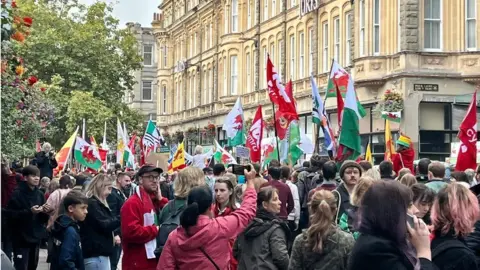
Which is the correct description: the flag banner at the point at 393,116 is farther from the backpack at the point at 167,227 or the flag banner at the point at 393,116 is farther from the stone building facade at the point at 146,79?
the stone building facade at the point at 146,79

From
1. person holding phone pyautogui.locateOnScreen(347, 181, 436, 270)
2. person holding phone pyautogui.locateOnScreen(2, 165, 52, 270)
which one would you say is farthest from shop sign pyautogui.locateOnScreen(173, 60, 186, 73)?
person holding phone pyautogui.locateOnScreen(347, 181, 436, 270)

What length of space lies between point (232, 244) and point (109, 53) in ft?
152

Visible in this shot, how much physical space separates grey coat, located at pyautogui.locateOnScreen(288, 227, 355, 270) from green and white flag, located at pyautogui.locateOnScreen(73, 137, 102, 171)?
64.3 ft

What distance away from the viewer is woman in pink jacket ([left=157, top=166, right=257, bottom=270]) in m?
7.15

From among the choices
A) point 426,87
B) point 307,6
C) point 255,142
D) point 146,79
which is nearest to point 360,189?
point 255,142

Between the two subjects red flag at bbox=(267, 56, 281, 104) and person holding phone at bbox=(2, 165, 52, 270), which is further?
red flag at bbox=(267, 56, 281, 104)

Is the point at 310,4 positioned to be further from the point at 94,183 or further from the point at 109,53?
the point at 94,183

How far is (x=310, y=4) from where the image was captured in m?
38.9

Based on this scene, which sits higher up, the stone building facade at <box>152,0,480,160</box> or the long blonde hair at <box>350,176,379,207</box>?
the stone building facade at <box>152,0,480,160</box>

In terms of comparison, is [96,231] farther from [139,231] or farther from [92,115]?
[92,115]

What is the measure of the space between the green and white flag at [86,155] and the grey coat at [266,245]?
60.0ft

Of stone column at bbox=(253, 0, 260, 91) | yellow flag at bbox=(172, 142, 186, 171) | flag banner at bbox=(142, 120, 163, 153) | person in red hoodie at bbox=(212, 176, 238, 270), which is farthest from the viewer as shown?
stone column at bbox=(253, 0, 260, 91)

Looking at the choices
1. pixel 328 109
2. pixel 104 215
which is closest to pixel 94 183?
pixel 104 215

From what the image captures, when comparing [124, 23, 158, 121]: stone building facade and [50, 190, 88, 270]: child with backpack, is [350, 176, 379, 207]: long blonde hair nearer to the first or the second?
[50, 190, 88, 270]: child with backpack
